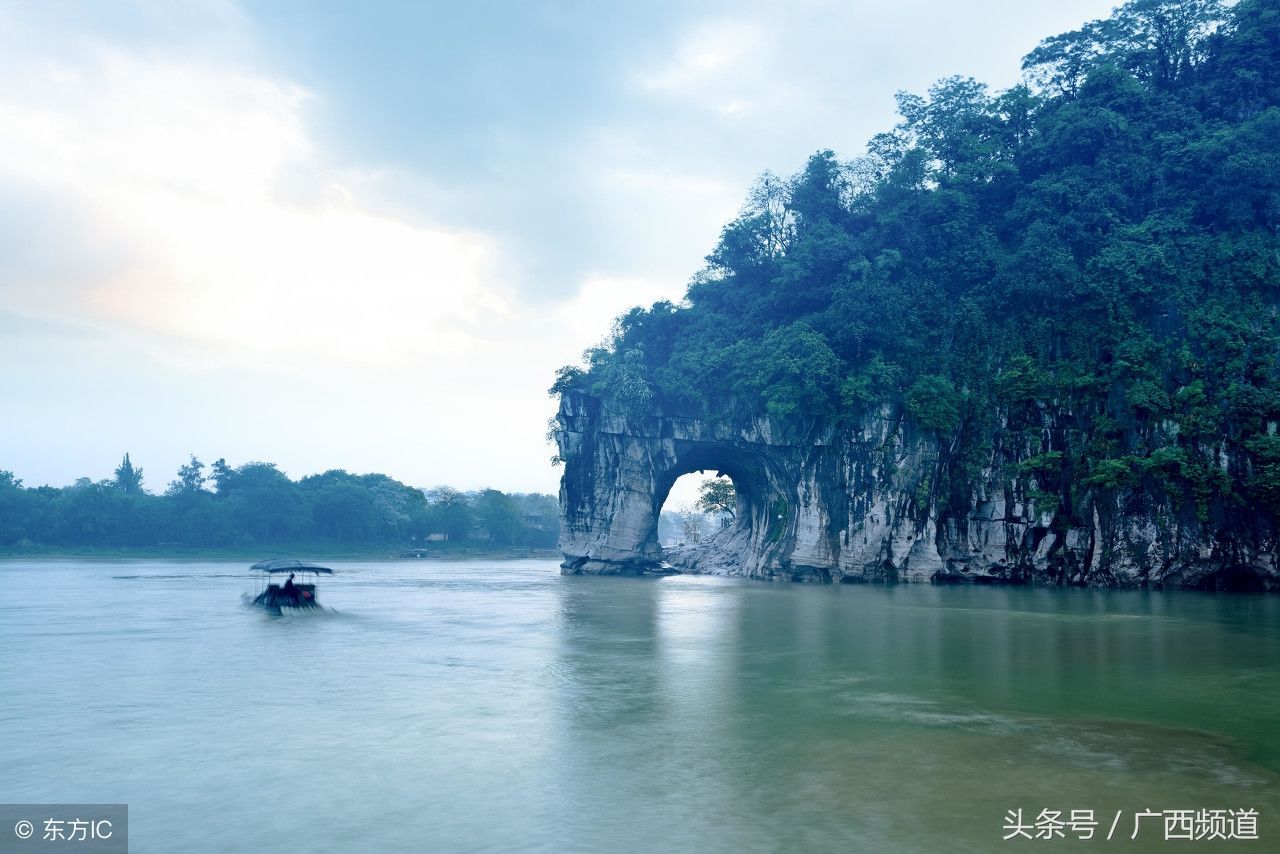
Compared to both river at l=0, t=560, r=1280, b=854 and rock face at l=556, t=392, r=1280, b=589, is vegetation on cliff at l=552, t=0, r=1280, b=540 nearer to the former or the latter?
rock face at l=556, t=392, r=1280, b=589

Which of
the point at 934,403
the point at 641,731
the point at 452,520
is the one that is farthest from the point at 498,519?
the point at 641,731

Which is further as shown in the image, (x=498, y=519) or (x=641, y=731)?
(x=498, y=519)

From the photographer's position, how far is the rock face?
28.7 metres

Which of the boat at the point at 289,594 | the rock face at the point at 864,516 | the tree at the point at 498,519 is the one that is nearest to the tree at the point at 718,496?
the rock face at the point at 864,516

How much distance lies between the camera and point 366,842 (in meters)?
6.04

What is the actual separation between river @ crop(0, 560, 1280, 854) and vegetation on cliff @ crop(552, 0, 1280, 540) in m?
11.6

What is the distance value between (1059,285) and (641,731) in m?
28.4

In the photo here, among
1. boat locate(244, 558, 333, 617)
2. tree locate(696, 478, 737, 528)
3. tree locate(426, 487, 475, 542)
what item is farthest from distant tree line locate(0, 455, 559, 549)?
boat locate(244, 558, 333, 617)

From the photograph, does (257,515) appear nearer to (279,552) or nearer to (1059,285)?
(279,552)

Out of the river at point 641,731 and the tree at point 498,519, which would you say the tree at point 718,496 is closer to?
the tree at point 498,519

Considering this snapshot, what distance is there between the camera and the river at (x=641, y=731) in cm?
638

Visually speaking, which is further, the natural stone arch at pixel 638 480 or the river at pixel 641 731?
the natural stone arch at pixel 638 480

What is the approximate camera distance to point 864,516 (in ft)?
113

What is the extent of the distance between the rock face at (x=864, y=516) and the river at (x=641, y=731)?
1025 cm
